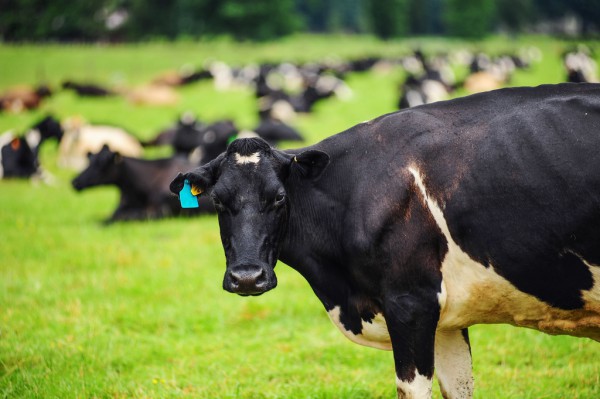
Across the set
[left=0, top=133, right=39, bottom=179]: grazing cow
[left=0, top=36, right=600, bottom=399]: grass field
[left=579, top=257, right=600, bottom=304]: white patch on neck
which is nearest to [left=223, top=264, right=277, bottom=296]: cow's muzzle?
[left=0, top=36, right=600, bottom=399]: grass field

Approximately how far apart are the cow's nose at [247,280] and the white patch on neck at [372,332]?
2.21ft

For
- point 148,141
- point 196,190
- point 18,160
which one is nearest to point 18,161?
point 18,160

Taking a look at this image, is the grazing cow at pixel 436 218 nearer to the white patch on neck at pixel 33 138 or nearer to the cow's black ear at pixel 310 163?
the cow's black ear at pixel 310 163

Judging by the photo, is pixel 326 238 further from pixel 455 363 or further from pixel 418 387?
pixel 455 363

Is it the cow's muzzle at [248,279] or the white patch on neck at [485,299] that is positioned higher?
the cow's muzzle at [248,279]

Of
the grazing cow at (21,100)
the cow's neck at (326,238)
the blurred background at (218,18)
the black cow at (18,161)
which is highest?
the blurred background at (218,18)

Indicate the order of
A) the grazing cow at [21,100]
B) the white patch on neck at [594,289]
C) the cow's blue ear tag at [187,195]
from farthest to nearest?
the grazing cow at [21,100] → the cow's blue ear tag at [187,195] → the white patch on neck at [594,289]

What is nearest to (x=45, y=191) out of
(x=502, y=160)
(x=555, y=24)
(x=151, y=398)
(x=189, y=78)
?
(x=151, y=398)

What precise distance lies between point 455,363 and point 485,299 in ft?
2.54

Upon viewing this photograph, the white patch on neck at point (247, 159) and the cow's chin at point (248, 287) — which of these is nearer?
the cow's chin at point (248, 287)

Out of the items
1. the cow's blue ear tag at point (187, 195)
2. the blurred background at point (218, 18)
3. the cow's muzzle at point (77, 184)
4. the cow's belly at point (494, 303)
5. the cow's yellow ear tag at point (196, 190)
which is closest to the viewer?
the cow's belly at point (494, 303)

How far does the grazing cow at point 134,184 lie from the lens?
13.0m

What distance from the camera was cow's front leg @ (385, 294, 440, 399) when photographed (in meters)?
4.23

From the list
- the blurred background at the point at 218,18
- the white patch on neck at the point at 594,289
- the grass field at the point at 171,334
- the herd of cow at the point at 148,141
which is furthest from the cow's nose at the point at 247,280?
the blurred background at the point at 218,18
